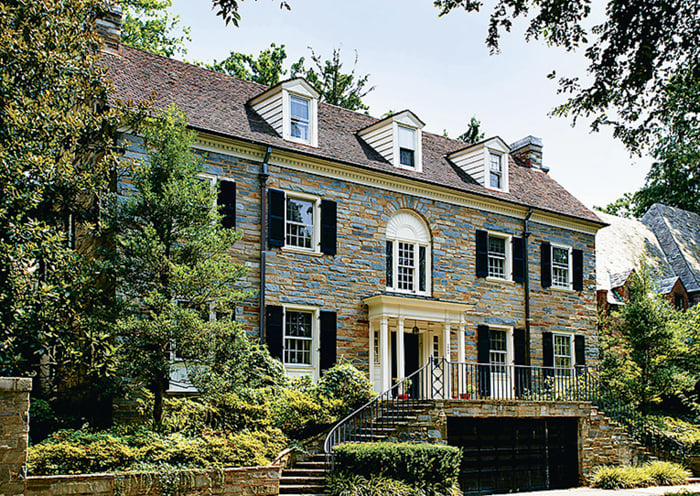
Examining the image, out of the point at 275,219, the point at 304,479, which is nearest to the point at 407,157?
the point at 275,219

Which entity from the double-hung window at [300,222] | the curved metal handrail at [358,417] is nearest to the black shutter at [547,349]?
the curved metal handrail at [358,417]

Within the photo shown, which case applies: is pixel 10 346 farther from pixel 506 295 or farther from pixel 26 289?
pixel 506 295

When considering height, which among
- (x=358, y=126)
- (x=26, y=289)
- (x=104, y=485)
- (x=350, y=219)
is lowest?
(x=104, y=485)

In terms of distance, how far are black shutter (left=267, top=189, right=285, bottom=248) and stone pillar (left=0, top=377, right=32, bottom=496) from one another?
8630mm

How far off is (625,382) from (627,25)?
1381 centimetres

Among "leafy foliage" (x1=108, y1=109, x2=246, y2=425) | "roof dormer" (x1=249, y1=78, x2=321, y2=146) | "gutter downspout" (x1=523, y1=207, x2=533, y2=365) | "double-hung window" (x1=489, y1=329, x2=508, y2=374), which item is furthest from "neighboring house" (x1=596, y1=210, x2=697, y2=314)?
"leafy foliage" (x1=108, y1=109, x2=246, y2=425)

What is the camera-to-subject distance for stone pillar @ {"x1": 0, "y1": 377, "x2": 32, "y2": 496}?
355 inches

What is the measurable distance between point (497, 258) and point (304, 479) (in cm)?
1094

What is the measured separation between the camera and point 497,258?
869 inches

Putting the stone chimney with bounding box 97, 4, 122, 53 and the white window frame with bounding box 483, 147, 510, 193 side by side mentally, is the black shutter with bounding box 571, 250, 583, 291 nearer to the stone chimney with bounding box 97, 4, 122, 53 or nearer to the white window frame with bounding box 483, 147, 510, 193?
the white window frame with bounding box 483, 147, 510, 193

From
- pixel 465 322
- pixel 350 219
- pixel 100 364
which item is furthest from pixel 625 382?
pixel 100 364

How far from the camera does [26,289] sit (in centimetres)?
1135

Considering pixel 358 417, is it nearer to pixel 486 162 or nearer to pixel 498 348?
pixel 498 348

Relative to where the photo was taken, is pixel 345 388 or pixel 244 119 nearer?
pixel 345 388
